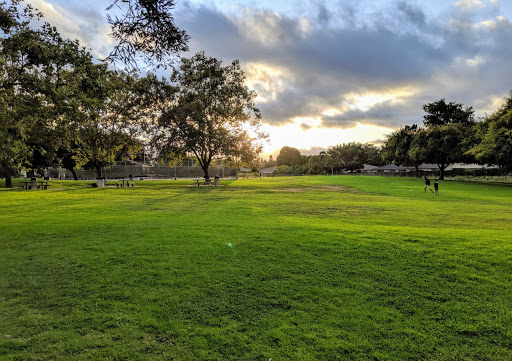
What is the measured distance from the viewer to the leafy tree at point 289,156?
121 m

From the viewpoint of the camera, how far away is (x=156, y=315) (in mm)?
4668

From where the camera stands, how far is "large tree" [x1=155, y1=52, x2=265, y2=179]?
35156 mm

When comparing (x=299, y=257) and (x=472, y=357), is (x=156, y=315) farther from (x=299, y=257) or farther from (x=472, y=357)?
(x=472, y=357)

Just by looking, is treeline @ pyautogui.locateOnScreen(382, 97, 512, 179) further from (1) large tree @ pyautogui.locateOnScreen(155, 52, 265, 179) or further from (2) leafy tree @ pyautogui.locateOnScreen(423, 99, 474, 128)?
(1) large tree @ pyautogui.locateOnScreen(155, 52, 265, 179)

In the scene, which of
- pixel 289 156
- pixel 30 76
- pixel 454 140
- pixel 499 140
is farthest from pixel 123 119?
pixel 289 156

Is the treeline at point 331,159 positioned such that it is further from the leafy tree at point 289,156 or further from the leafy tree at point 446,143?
Result: the leafy tree at point 446,143

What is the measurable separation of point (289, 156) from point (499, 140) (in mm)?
89817

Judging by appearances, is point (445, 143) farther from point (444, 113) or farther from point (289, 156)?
point (289, 156)

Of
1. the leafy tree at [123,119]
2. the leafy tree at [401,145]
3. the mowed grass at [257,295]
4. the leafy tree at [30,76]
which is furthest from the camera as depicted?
the leafy tree at [401,145]

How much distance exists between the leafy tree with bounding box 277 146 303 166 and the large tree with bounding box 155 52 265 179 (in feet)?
273

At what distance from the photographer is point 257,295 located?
525cm

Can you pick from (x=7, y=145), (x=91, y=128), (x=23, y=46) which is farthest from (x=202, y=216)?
(x=91, y=128)

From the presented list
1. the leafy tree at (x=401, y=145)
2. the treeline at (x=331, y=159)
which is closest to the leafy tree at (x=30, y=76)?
the leafy tree at (x=401, y=145)

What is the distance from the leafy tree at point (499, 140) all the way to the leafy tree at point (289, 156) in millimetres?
82743
